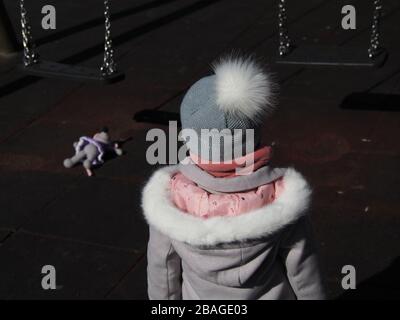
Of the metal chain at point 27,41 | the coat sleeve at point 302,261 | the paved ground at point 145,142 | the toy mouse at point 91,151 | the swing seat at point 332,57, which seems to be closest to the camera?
the coat sleeve at point 302,261

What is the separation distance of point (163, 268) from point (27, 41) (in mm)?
4120

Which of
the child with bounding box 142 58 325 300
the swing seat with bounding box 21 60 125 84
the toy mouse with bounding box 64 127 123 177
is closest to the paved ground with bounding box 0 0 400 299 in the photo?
the toy mouse with bounding box 64 127 123 177

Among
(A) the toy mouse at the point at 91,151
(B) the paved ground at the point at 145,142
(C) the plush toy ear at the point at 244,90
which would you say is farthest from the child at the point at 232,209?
(A) the toy mouse at the point at 91,151

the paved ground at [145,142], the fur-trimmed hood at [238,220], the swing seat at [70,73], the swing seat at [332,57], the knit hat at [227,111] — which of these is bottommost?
the paved ground at [145,142]

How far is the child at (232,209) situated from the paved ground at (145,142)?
1.65m

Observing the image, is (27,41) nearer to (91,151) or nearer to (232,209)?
(91,151)

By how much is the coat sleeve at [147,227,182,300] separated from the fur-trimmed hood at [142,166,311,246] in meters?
0.10

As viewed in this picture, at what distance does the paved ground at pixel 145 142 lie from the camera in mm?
4789

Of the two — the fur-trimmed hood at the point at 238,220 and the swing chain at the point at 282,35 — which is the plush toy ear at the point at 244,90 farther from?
the swing chain at the point at 282,35

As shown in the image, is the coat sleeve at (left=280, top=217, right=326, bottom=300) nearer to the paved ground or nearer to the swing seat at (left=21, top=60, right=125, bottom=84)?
the paved ground

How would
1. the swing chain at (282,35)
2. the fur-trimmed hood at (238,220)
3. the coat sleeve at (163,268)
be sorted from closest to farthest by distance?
the fur-trimmed hood at (238,220), the coat sleeve at (163,268), the swing chain at (282,35)

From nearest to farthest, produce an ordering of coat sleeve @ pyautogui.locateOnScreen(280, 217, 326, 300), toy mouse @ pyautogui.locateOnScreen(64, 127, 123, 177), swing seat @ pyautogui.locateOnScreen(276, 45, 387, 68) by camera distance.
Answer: coat sleeve @ pyautogui.locateOnScreen(280, 217, 326, 300) < swing seat @ pyautogui.locateOnScreen(276, 45, 387, 68) < toy mouse @ pyautogui.locateOnScreen(64, 127, 123, 177)

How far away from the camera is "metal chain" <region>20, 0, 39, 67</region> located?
650 cm

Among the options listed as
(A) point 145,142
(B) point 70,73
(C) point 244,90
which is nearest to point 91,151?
(A) point 145,142
